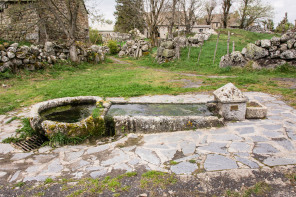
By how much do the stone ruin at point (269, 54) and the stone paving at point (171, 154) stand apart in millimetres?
7444

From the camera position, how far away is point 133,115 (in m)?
4.71

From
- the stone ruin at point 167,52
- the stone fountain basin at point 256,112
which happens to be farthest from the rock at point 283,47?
the stone fountain basin at point 256,112

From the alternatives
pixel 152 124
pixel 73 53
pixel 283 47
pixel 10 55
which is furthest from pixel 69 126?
pixel 73 53

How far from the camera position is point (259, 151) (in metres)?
3.43

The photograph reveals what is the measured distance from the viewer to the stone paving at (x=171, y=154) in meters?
3.09

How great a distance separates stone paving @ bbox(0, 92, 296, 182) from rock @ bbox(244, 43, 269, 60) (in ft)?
25.0

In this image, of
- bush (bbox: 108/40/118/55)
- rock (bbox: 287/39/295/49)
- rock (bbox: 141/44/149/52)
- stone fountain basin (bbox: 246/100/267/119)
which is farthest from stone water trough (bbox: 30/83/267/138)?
bush (bbox: 108/40/118/55)

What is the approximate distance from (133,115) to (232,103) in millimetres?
2285

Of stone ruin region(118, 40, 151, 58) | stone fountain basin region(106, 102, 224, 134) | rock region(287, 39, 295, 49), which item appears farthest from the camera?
stone ruin region(118, 40, 151, 58)

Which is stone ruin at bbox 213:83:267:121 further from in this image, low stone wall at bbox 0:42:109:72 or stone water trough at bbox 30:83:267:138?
low stone wall at bbox 0:42:109:72

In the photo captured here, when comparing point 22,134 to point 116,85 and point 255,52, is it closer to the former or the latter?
point 116,85

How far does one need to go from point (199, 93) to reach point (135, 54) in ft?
48.9

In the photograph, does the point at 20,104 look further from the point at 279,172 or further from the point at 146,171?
the point at 279,172

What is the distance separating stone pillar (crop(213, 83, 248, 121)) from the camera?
462cm
